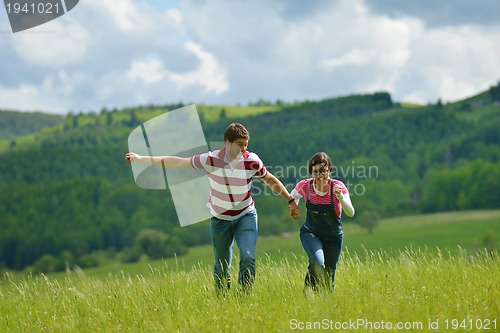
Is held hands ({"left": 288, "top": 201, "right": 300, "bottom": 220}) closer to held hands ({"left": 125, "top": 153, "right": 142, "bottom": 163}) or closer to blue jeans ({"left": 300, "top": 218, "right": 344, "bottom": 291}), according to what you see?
blue jeans ({"left": 300, "top": 218, "right": 344, "bottom": 291})

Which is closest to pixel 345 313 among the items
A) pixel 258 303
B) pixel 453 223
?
pixel 258 303

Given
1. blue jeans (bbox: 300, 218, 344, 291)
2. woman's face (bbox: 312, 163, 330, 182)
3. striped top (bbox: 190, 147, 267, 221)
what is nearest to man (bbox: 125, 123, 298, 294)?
striped top (bbox: 190, 147, 267, 221)

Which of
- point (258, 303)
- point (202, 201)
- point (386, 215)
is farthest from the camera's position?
point (386, 215)

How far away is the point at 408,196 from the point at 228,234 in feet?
618

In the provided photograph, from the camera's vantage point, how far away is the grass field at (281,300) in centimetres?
662

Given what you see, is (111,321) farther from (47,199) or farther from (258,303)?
(47,199)

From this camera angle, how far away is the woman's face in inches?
299

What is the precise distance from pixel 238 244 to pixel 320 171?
1.29 meters

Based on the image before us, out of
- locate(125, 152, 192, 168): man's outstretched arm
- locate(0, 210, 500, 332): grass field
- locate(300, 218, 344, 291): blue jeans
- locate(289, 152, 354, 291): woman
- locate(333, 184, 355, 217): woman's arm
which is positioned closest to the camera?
locate(0, 210, 500, 332): grass field

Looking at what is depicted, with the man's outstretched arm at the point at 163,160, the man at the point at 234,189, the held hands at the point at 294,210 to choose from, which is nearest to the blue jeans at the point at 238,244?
the man at the point at 234,189

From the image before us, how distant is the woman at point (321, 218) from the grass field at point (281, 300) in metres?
0.30

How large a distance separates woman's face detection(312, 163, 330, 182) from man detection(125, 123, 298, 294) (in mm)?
454

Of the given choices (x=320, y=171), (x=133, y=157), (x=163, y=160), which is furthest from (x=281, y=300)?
(x=133, y=157)

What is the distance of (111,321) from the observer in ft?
25.3
